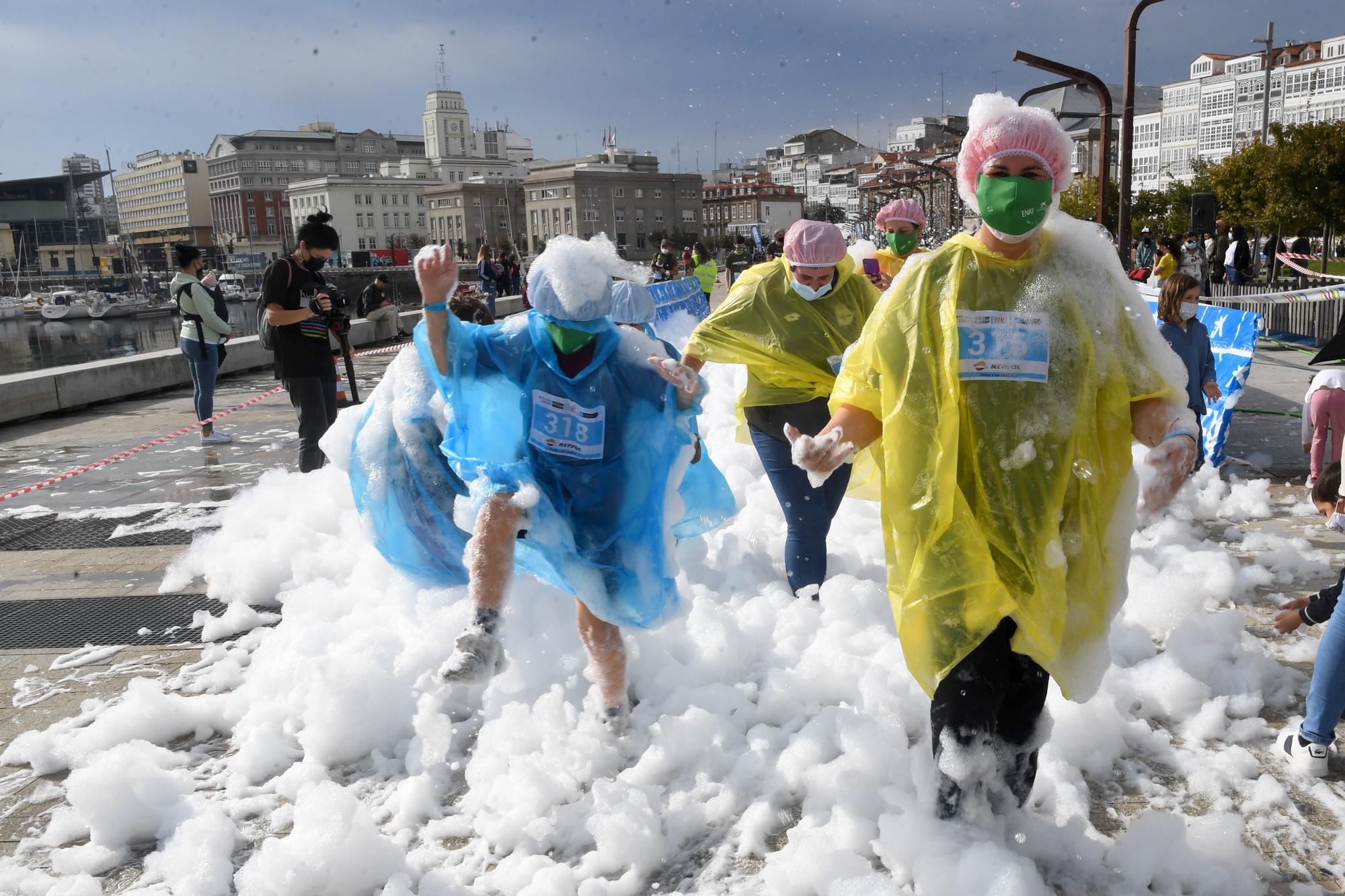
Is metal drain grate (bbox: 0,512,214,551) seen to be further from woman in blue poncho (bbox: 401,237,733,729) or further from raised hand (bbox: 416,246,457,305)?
raised hand (bbox: 416,246,457,305)

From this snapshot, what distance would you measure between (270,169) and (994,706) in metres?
188

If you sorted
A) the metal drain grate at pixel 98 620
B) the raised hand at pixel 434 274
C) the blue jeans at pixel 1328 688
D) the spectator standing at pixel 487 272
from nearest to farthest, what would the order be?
the blue jeans at pixel 1328 688
the raised hand at pixel 434 274
the metal drain grate at pixel 98 620
the spectator standing at pixel 487 272

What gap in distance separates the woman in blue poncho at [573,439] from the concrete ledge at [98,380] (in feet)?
34.4

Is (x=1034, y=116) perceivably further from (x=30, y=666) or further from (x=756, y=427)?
(x=30, y=666)

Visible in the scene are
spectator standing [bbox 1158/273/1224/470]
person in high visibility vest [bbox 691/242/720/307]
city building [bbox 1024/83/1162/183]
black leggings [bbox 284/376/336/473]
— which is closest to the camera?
spectator standing [bbox 1158/273/1224/470]

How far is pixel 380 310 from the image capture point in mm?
20172

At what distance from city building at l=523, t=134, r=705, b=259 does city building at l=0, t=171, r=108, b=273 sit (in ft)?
210

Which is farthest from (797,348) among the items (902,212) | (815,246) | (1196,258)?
(1196,258)

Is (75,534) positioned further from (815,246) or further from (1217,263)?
(1217,263)

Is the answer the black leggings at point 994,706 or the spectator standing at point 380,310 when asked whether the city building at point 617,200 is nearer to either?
the spectator standing at point 380,310

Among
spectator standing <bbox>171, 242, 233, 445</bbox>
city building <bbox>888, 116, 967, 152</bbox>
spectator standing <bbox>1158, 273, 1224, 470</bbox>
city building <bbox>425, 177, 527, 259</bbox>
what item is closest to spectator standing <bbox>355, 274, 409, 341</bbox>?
spectator standing <bbox>171, 242, 233, 445</bbox>

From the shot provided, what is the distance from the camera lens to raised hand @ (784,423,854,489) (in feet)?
8.22

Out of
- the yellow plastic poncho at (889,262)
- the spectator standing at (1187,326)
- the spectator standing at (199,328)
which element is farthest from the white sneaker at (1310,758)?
the spectator standing at (199,328)

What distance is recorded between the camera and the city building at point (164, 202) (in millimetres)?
161125
